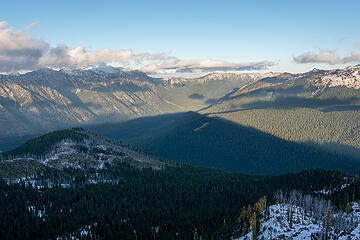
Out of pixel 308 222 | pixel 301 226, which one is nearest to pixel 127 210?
pixel 301 226

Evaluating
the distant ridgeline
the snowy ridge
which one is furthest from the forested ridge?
the snowy ridge

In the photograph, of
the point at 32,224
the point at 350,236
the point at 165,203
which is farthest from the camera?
the point at 165,203

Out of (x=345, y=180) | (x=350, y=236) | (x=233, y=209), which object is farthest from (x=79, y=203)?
(x=345, y=180)

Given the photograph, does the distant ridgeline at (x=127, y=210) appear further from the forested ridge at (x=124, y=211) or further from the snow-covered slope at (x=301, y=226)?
the snow-covered slope at (x=301, y=226)

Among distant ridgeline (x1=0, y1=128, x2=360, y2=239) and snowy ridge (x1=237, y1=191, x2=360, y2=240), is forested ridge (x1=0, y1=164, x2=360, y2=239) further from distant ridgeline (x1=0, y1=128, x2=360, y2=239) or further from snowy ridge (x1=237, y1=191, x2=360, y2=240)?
snowy ridge (x1=237, y1=191, x2=360, y2=240)

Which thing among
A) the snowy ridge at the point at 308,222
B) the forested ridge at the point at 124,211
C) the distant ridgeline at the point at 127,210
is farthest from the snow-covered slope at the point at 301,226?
the forested ridge at the point at 124,211

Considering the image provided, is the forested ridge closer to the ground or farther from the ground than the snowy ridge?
closer to the ground

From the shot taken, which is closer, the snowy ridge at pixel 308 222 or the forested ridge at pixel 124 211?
the snowy ridge at pixel 308 222

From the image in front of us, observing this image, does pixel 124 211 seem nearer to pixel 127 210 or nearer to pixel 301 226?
pixel 127 210

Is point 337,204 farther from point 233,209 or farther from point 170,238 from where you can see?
point 170,238

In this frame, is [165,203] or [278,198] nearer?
[278,198]

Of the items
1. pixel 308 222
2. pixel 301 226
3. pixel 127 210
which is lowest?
pixel 127 210
